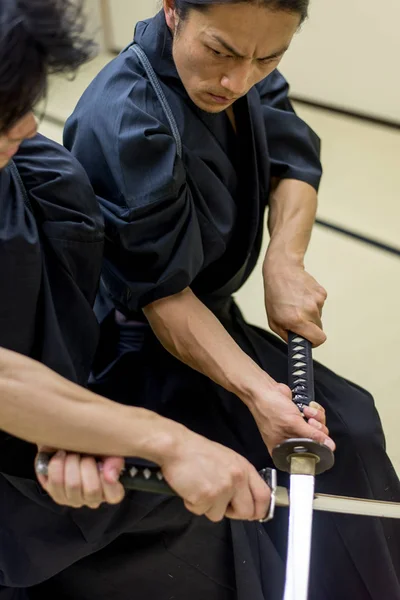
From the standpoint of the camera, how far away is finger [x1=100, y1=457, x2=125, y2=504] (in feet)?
2.32

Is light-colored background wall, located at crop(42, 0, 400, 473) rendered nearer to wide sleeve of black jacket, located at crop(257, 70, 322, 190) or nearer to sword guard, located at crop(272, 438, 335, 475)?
wide sleeve of black jacket, located at crop(257, 70, 322, 190)

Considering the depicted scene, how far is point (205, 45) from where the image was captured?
0.82 metres

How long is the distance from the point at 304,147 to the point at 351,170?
0.87 metres

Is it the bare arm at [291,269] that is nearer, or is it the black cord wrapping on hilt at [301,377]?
the black cord wrapping on hilt at [301,377]

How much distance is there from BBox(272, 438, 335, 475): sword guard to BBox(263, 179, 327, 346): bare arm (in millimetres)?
232

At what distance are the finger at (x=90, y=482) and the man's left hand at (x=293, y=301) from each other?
1.23 feet

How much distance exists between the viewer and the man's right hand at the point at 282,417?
0.84m

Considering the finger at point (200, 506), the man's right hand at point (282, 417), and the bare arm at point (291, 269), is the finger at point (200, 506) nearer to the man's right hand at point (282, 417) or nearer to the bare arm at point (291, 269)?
the man's right hand at point (282, 417)

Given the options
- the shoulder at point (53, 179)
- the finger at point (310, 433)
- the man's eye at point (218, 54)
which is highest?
the man's eye at point (218, 54)

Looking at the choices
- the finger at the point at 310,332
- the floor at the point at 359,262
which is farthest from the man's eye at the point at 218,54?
the floor at the point at 359,262

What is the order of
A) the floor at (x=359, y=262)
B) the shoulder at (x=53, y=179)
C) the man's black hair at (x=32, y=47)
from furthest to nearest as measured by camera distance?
1. the floor at (x=359, y=262)
2. the shoulder at (x=53, y=179)
3. the man's black hair at (x=32, y=47)

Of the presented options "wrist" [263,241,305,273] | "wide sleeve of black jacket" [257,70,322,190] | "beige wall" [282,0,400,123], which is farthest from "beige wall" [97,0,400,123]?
"wrist" [263,241,305,273]

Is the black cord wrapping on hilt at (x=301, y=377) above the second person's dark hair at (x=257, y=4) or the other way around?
the other way around

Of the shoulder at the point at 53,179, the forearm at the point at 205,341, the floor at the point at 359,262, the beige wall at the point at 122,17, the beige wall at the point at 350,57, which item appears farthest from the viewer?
the beige wall at the point at 122,17
